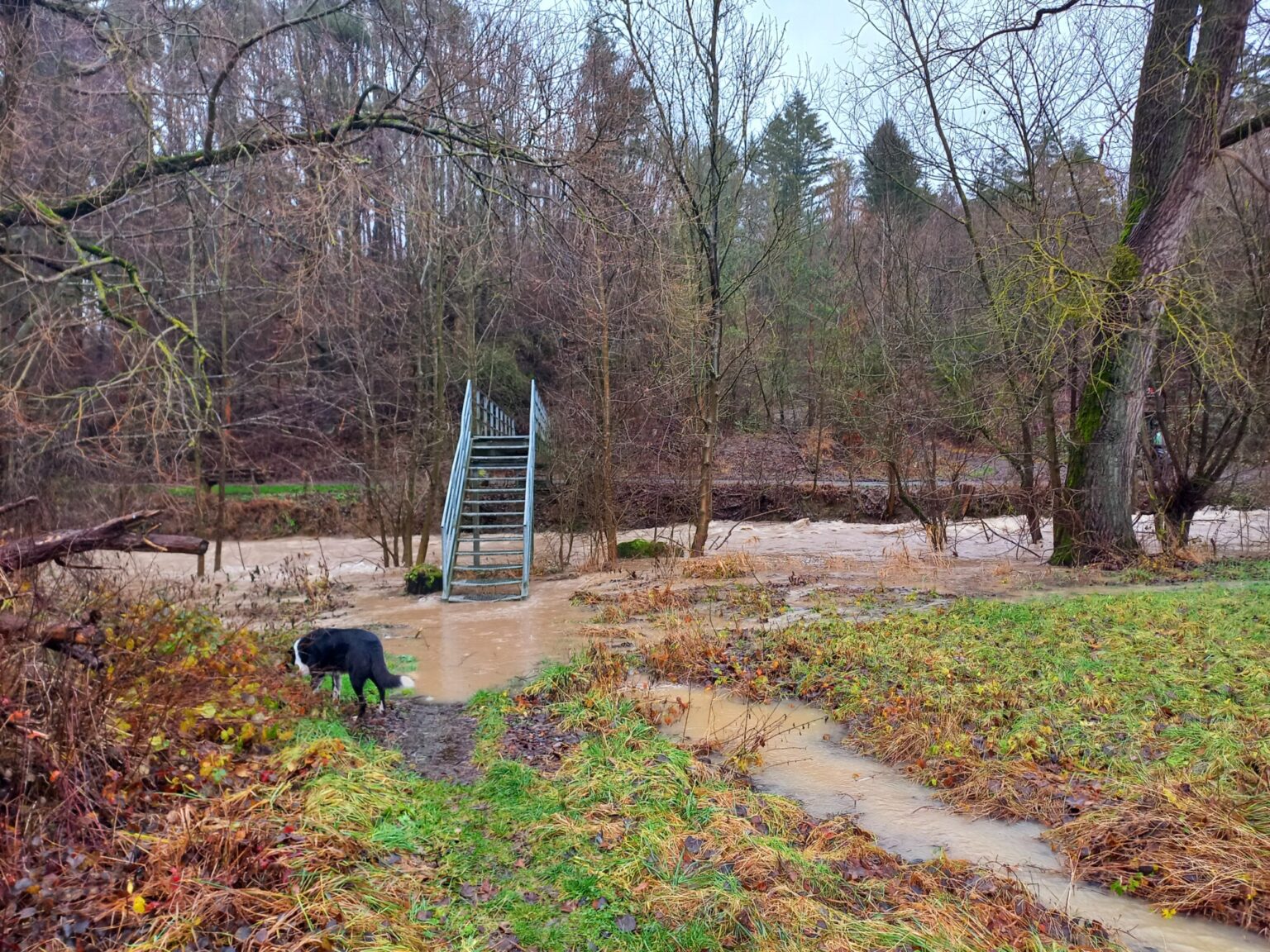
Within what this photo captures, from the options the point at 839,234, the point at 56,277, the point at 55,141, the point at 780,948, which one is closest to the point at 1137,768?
the point at 780,948

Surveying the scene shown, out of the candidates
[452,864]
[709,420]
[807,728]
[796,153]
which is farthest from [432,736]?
[796,153]

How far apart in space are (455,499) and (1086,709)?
33.4 ft

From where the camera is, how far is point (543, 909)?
12.6ft

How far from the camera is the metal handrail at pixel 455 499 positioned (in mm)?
12695

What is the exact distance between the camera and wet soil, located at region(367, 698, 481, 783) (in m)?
5.59

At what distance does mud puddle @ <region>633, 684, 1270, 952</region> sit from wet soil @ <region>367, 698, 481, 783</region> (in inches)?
61.0

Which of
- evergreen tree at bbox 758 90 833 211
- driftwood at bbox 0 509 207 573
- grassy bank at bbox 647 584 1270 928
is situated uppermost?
evergreen tree at bbox 758 90 833 211

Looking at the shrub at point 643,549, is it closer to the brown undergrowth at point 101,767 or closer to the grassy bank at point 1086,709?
the grassy bank at point 1086,709

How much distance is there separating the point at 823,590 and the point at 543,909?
26.6ft

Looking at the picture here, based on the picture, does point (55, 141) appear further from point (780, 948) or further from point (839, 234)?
point (839, 234)

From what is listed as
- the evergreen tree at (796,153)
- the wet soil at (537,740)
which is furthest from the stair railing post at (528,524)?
the evergreen tree at (796,153)

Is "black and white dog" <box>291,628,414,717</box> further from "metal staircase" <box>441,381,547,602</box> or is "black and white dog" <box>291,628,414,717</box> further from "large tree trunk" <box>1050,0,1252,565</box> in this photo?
"large tree trunk" <box>1050,0,1252,565</box>

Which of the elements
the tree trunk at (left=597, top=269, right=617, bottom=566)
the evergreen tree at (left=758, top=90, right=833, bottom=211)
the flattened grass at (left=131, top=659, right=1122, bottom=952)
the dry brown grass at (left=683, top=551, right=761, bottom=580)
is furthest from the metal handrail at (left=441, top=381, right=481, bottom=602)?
the evergreen tree at (left=758, top=90, right=833, bottom=211)

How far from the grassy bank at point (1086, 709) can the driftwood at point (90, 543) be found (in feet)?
14.9
